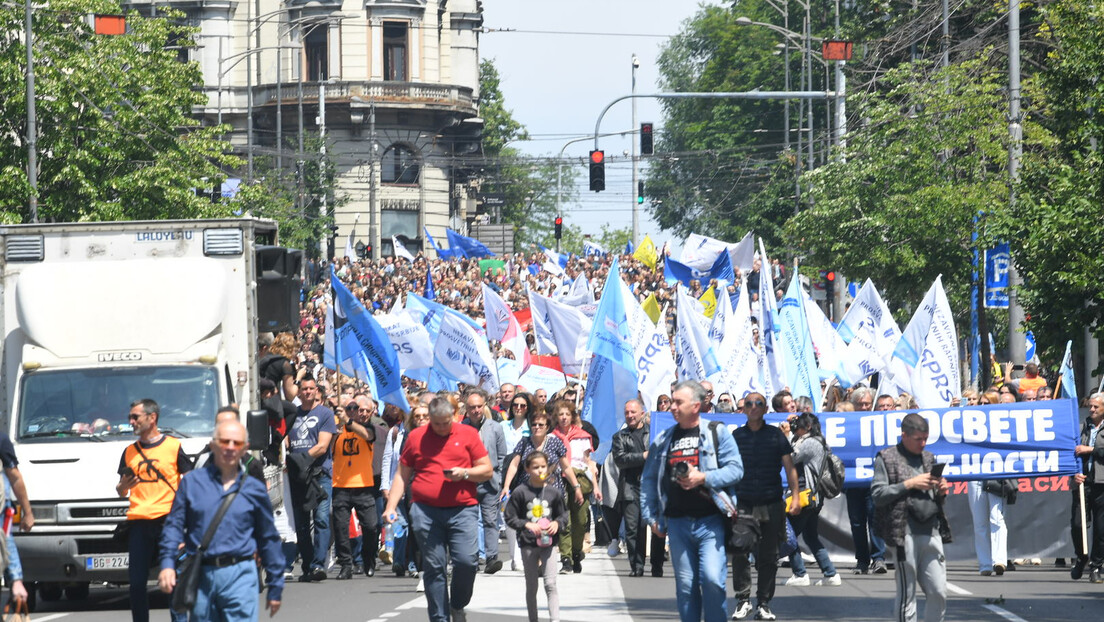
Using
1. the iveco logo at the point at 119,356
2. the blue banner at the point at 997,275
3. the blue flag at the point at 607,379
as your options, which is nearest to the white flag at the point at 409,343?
the blue flag at the point at 607,379

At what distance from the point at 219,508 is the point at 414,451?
3.05 meters

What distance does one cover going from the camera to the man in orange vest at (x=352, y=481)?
1722cm

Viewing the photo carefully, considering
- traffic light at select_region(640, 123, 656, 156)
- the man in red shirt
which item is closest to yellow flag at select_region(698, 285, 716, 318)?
traffic light at select_region(640, 123, 656, 156)

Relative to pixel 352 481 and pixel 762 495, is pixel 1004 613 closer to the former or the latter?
pixel 762 495

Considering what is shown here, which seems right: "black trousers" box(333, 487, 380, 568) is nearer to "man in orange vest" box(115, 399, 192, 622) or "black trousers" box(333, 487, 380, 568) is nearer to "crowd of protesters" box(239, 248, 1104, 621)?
"crowd of protesters" box(239, 248, 1104, 621)

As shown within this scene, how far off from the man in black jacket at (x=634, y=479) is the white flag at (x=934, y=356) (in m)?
5.10

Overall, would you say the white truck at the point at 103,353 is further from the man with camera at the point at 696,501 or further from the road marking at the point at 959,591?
the road marking at the point at 959,591

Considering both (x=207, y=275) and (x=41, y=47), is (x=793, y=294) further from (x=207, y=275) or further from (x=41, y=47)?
(x=41, y=47)

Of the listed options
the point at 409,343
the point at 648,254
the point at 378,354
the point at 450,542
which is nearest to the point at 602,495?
the point at 378,354

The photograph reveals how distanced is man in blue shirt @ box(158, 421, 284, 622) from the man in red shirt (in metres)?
2.65

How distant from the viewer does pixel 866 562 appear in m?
17.6

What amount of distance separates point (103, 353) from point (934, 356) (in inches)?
432

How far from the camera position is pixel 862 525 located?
17344 mm

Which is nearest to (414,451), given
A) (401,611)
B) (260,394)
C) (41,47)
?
(401,611)
